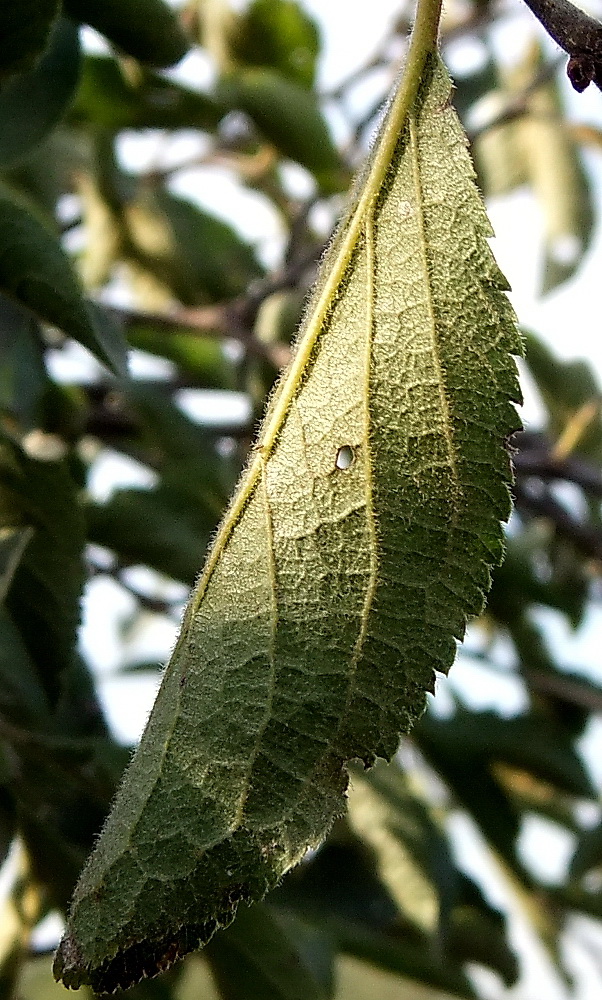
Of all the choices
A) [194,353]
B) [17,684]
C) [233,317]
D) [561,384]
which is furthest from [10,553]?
[561,384]

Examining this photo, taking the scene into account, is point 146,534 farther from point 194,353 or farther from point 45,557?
point 194,353

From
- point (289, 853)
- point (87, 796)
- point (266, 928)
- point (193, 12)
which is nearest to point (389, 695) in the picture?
point (289, 853)

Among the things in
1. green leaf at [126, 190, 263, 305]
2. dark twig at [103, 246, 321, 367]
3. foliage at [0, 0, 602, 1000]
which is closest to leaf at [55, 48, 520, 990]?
foliage at [0, 0, 602, 1000]

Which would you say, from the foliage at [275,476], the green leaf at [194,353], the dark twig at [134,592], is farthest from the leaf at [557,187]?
the dark twig at [134,592]

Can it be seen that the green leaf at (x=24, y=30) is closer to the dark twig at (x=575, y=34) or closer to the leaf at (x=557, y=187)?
the dark twig at (x=575, y=34)

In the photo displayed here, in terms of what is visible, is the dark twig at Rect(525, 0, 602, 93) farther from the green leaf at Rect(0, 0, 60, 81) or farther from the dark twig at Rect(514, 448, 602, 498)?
the dark twig at Rect(514, 448, 602, 498)

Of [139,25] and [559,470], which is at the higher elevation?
[139,25]
